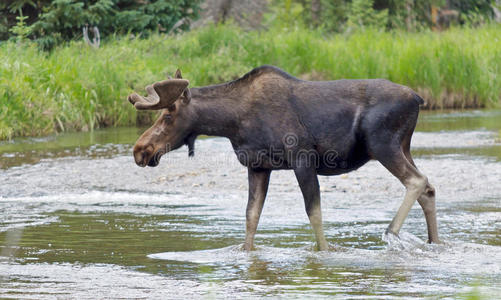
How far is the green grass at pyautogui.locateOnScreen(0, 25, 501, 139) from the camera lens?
1756cm

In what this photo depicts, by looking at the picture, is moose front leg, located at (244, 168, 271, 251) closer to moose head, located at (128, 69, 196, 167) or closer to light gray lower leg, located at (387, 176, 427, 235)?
moose head, located at (128, 69, 196, 167)

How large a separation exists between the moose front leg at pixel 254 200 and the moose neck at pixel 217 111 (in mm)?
403

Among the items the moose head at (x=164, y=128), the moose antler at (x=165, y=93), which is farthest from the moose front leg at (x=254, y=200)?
the moose antler at (x=165, y=93)

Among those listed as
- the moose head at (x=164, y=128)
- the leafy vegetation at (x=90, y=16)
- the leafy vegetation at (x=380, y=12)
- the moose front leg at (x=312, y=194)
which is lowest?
the leafy vegetation at (x=380, y=12)

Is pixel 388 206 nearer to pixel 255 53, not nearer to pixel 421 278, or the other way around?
pixel 421 278

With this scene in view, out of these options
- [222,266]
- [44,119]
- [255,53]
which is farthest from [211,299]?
[255,53]

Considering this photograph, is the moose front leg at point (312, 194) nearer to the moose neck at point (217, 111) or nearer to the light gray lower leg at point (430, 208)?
the moose neck at point (217, 111)

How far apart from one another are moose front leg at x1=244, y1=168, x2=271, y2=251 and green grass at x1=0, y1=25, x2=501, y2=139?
972cm

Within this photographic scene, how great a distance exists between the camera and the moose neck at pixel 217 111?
7.59 m

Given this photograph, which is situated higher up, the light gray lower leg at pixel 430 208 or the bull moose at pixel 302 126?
the bull moose at pixel 302 126

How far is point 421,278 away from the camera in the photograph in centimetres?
643

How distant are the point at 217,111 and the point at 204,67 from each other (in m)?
13.7

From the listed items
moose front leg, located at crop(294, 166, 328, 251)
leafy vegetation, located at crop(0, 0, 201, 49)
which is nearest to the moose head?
moose front leg, located at crop(294, 166, 328, 251)

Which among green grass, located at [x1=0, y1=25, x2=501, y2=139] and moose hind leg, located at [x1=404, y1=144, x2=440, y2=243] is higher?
moose hind leg, located at [x1=404, y1=144, x2=440, y2=243]
